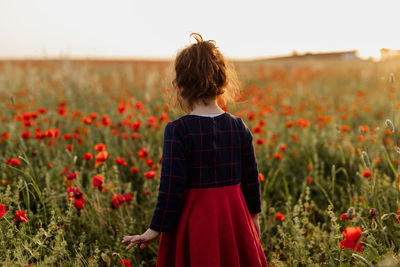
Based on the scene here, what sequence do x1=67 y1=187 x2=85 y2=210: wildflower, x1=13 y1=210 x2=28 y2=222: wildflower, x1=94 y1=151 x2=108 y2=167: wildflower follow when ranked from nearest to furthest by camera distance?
x1=13 y1=210 x2=28 y2=222: wildflower
x1=67 y1=187 x2=85 y2=210: wildflower
x1=94 y1=151 x2=108 y2=167: wildflower

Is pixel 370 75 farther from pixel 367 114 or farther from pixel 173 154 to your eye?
pixel 173 154

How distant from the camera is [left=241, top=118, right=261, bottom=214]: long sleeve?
5.53 feet

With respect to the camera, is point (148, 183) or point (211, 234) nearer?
point (211, 234)

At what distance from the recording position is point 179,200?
149 cm

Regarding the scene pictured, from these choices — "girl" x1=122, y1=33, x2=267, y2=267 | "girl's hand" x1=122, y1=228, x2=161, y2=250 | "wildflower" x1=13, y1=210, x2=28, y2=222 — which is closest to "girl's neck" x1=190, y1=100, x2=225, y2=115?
"girl" x1=122, y1=33, x2=267, y2=267

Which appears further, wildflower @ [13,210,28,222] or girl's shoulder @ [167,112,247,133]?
wildflower @ [13,210,28,222]

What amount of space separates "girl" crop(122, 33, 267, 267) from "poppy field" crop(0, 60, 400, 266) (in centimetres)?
19

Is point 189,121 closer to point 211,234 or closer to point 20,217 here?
point 211,234

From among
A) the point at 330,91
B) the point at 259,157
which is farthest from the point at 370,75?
the point at 259,157

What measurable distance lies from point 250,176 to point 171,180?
462 millimetres

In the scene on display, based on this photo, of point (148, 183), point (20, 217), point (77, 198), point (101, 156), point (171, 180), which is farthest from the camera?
point (148, 183)

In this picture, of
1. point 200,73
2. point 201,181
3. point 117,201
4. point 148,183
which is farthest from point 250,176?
point 148,183

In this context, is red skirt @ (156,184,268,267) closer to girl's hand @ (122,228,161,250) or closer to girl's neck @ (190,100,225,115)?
girl's hand @ (122,228,161,250)

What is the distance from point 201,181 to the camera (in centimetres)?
153
